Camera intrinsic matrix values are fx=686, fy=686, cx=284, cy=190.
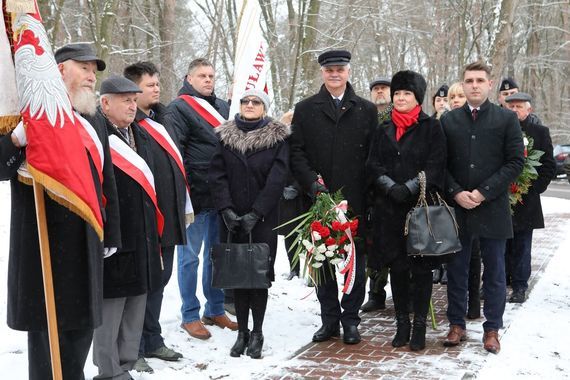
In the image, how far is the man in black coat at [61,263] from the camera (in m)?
3.76

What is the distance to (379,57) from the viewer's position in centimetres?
3700

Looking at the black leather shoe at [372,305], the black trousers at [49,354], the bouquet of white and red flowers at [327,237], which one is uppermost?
the bouquet of white and red flowers at [327,237]

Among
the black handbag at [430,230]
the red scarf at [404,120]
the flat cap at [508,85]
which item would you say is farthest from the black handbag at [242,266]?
the flat cap at [508,85]

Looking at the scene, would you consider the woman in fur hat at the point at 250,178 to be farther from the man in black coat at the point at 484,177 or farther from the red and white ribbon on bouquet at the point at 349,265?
the man in black coat at the point at 484,177

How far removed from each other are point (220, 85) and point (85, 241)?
68.5ft

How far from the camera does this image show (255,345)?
5.77 m

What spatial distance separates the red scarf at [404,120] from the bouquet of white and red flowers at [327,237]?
0.76m

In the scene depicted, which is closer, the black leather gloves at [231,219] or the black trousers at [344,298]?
the black leather gloves at [231,219]

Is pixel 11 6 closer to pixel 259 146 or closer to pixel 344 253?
pixel 259 146

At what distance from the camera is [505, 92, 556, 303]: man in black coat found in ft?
25.5

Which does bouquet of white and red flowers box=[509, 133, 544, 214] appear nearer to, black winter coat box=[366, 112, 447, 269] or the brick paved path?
the brick paved path

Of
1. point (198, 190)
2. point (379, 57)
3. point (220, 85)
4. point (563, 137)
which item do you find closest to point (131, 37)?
point (220, 85)

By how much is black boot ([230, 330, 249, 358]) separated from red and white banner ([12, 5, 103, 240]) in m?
2.28

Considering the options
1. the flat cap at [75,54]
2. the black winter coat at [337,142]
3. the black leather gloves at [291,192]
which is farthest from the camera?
the black leather gloves at [291,192]
